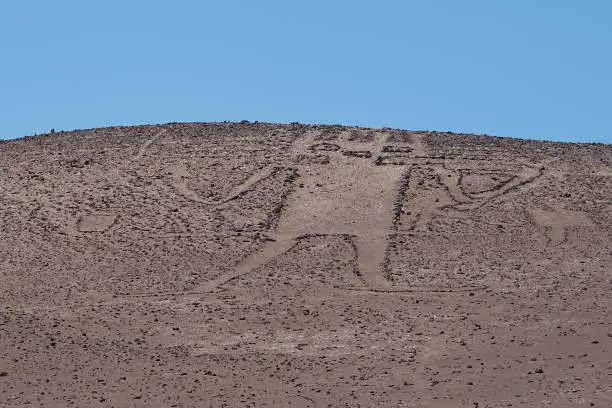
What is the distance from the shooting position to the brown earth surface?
17.0 m

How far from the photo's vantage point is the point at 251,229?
27.3 m

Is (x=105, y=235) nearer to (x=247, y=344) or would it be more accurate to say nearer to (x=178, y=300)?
(x=178, y=300)

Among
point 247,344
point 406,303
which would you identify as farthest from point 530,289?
point 247,344

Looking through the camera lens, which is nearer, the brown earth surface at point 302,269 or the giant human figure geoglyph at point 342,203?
the brown earth surface at point 302,269

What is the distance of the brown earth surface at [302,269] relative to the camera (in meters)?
17.0

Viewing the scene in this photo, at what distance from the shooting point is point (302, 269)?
2427 centimetres

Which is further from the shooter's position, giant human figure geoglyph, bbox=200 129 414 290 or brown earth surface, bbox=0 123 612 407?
giant human figure geoglyph, bbox=200 129 414 290

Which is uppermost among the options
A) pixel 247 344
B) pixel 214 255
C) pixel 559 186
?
pixel 559 186

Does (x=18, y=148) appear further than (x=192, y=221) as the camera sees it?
Yes

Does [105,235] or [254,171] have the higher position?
[254,171]

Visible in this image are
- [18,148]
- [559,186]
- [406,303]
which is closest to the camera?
[406,303]

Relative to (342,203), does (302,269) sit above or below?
below

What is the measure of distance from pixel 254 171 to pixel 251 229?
4.34 m

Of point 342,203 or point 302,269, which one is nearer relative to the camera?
point 302,269
